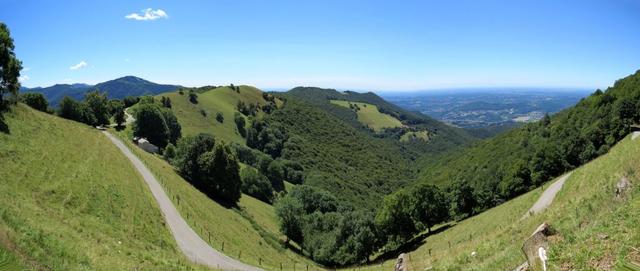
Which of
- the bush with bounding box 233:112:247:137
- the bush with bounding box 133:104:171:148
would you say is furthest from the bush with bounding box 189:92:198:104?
the bush with bounding box 133:104:171:148

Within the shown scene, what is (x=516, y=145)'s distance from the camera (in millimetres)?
102062

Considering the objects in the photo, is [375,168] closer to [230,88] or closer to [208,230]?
[230,88]

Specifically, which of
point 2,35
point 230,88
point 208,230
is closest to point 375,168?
point 230,88

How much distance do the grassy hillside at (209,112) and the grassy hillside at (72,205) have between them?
238ft

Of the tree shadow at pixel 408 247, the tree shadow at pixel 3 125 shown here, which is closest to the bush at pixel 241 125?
the tree shadow at pixel 3 125

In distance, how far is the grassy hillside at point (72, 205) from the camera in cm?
1584

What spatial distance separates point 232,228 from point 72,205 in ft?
70.9

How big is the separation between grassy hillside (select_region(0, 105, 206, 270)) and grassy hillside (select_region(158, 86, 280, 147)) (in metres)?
72.6

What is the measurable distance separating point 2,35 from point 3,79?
19.5ft

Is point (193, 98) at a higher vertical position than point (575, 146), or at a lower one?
higher

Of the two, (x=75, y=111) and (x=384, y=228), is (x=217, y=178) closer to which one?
(x=384, y=228)

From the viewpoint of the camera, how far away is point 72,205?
3044 centimetres

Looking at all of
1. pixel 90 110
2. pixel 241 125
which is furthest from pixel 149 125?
pixel 241 125

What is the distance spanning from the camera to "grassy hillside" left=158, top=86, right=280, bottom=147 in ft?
417
